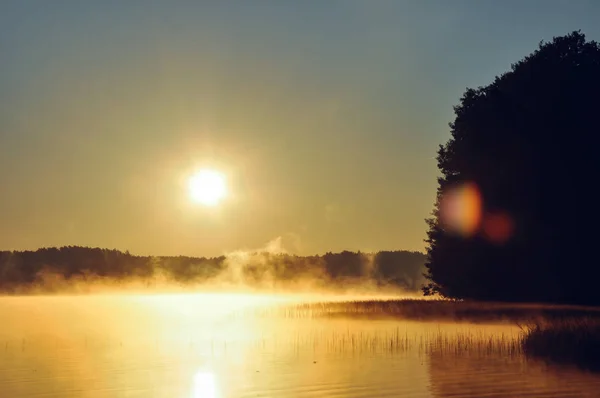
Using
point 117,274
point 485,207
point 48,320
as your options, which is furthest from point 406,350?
point 117,274

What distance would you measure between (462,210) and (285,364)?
30.7m

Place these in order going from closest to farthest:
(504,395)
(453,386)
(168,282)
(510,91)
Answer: (504,395), (453,386), (510,91), (168,282)

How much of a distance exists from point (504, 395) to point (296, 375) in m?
6.48

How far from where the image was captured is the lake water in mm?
19875

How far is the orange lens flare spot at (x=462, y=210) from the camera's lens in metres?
51.6

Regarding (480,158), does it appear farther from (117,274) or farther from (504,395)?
(117,274)

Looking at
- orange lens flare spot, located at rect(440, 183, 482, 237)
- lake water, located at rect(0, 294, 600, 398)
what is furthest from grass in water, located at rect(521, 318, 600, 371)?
orange lens flare spot, located at rect(440, 183, 482, 237)

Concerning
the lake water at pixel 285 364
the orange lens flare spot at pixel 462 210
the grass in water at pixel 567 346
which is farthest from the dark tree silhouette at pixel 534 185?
the grass in water at pixel 567 346

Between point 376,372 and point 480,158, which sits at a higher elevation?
point 480,158

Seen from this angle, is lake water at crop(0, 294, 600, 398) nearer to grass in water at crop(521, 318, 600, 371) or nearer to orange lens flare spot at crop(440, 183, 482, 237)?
grass in water at crop(521, 318, 600, 371)

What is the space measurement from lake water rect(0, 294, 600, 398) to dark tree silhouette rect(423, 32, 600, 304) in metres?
11.2

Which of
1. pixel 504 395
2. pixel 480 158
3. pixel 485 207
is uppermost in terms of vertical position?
pixel 480 158

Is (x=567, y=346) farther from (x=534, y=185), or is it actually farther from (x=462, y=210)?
(x=462, y=210)

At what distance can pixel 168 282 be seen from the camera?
6836 inches
